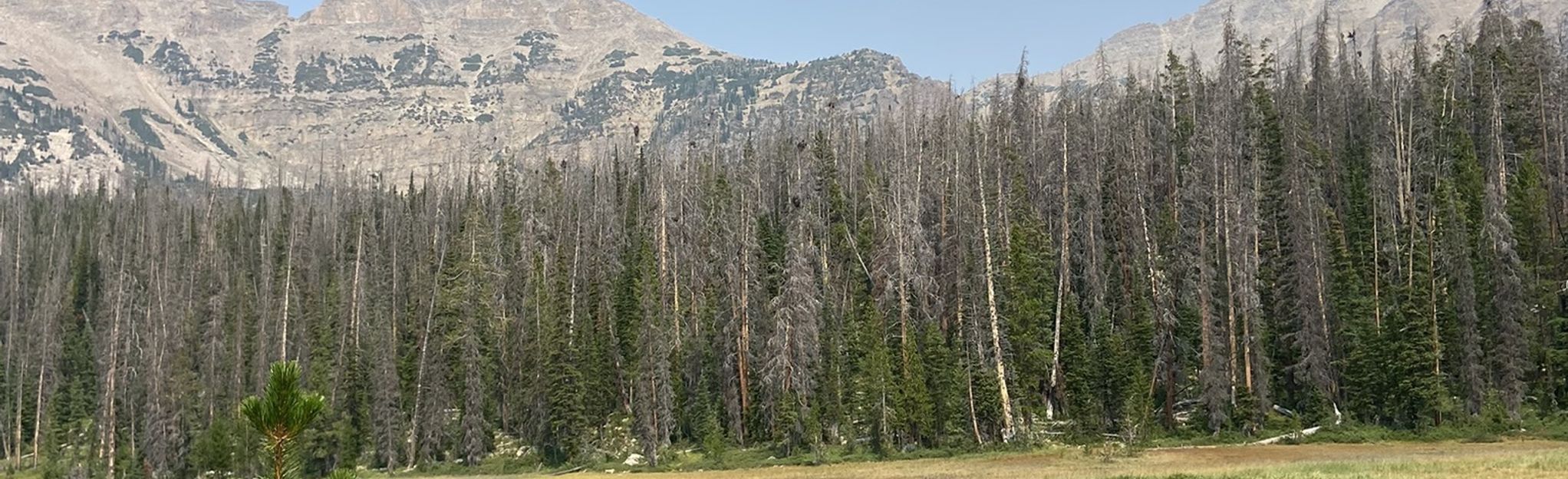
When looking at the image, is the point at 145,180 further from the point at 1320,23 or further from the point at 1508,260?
the point at 1508,260

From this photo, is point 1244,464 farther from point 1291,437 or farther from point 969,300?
point 969,300

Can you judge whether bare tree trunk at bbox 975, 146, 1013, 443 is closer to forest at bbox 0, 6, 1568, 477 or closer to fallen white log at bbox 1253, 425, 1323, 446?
forest at bbox 0, 6, 1568, 477

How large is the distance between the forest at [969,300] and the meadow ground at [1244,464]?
3.74 metres

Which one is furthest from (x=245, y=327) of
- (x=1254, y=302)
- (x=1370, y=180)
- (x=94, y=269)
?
(x=1370, y=180)

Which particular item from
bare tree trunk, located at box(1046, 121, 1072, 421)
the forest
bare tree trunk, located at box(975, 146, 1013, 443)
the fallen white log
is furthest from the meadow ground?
bare tree trunk, located at box(1046, 121, 1072, 421)

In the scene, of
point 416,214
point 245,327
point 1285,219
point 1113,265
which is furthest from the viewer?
point 416,214

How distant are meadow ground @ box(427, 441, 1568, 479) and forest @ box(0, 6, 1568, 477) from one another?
3.74 metres

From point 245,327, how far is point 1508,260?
83.4 m

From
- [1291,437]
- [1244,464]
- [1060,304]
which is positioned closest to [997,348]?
[1060,304]

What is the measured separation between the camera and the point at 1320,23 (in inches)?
2803

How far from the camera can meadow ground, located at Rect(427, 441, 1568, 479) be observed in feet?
87.6

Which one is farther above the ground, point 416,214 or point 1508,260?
point 416,214

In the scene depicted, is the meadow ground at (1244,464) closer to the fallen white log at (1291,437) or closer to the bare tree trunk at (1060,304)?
the fallen white log at (1291,437)

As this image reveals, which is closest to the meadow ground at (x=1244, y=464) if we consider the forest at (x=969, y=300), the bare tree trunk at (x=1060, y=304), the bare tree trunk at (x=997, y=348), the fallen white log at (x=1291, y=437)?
the fallen white log at (x=1291, y=437)
